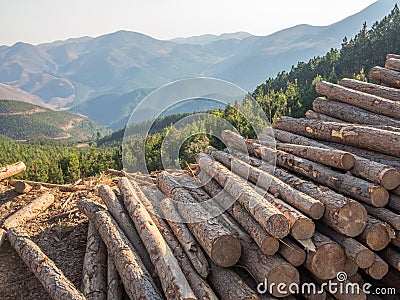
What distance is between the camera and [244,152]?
23.2 feet

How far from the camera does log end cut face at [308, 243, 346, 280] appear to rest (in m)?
4.04

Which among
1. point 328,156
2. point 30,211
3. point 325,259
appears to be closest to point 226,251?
point 325,259

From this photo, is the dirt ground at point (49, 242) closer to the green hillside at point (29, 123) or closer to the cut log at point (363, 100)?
the cut log at point (363, 100)

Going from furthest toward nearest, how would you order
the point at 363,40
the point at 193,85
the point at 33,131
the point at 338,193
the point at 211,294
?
1. the point at 33,131
2. the point at 363,40
3. the point at 193,85
4. the point at 338,193
5. the point at 211,294

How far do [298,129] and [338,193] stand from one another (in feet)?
9.16

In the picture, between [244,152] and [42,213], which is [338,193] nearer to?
[244,152]

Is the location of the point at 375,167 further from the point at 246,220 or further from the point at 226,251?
the point at 226,251

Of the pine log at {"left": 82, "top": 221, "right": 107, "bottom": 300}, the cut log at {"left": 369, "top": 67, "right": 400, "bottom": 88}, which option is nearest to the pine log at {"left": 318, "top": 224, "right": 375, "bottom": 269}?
the pine log at {"left": 82, "top": 221, "right": 107, "bottom": 300}

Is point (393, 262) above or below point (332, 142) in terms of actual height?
below

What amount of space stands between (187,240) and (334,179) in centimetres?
207

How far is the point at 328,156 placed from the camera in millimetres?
5227

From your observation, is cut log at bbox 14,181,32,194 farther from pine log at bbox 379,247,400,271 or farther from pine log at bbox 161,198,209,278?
pine log at bbox 379,247,400,271

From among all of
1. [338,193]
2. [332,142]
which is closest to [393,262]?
[338,193]

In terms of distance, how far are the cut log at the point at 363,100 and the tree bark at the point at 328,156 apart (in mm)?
1980
